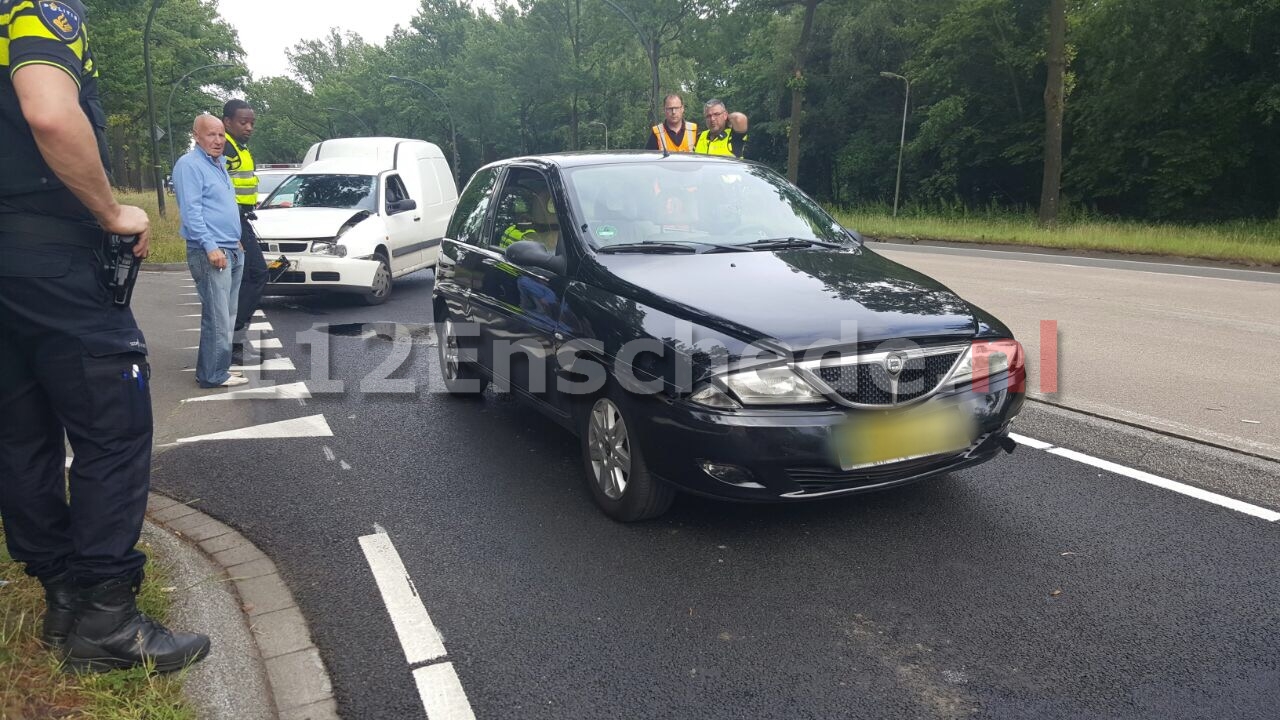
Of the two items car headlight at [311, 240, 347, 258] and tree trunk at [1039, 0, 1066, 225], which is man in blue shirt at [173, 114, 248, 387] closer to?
car headlight at [311, 240, 347, 258]

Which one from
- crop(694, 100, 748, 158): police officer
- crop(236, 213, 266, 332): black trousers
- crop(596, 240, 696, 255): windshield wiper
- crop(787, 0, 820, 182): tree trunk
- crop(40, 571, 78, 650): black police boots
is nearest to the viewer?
crop(40, 571, 78, 650): black police boots

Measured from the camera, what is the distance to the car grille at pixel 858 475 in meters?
3.71

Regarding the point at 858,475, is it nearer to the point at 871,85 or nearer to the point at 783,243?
the point at 783,243

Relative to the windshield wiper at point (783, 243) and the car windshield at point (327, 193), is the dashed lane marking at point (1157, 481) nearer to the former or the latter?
the windshield wiper at point (783, 243)

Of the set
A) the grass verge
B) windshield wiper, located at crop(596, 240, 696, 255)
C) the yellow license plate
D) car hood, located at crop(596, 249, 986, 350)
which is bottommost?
the grass verge

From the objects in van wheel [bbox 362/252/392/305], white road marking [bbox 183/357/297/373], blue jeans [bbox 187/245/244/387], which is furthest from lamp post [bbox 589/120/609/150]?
blue jeans [bbox 187/245/244/387]

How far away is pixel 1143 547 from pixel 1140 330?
591 centimetres

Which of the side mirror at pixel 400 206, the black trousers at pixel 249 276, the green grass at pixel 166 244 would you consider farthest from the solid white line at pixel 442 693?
the green grass at pixel 166 244

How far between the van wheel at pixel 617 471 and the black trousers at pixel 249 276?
4.49m

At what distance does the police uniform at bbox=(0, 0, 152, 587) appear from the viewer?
8.92 feet

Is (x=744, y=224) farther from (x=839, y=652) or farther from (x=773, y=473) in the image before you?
(x=839, y=652)

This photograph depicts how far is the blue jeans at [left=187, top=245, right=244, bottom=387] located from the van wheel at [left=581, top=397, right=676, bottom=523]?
12.4 feet

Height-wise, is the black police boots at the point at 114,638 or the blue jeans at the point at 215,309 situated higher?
the blue jeans at the point at 215,309

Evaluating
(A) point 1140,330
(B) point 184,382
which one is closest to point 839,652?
(B) point 184,382
